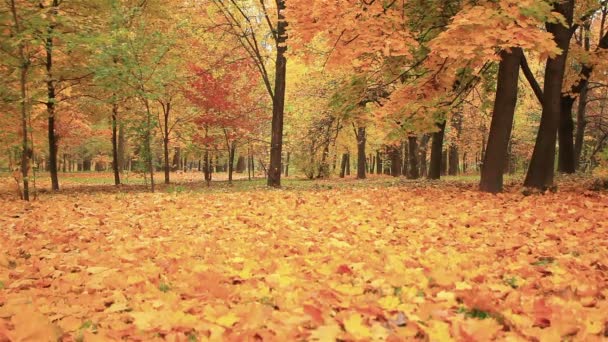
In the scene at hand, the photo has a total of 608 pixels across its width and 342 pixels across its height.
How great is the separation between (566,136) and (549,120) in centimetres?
678

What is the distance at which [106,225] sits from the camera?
6559 millimetres

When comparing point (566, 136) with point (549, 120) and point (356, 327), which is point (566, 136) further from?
point (356, 327)

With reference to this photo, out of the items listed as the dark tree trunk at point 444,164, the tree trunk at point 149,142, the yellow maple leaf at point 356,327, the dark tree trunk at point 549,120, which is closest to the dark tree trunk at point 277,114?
the tree trunk at point 149,142

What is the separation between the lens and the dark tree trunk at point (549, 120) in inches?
376

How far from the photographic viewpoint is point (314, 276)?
11.4 feet

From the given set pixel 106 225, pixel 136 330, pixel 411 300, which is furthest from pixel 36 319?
pixel 106 225

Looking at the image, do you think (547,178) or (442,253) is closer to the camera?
(442,253)

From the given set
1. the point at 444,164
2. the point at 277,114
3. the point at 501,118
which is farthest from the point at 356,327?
the point at 444,164

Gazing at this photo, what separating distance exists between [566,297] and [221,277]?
2.32 meters

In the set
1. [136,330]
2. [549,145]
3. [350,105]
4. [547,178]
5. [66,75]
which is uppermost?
[66,75]

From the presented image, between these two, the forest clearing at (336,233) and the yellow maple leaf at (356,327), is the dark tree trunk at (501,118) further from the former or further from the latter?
the yellow maple leaf at (356,327)

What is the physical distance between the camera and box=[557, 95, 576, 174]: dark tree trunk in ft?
48.3

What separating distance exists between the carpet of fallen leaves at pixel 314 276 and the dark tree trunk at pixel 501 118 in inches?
93.5

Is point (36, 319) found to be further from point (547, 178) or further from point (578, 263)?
point (547, 178)
